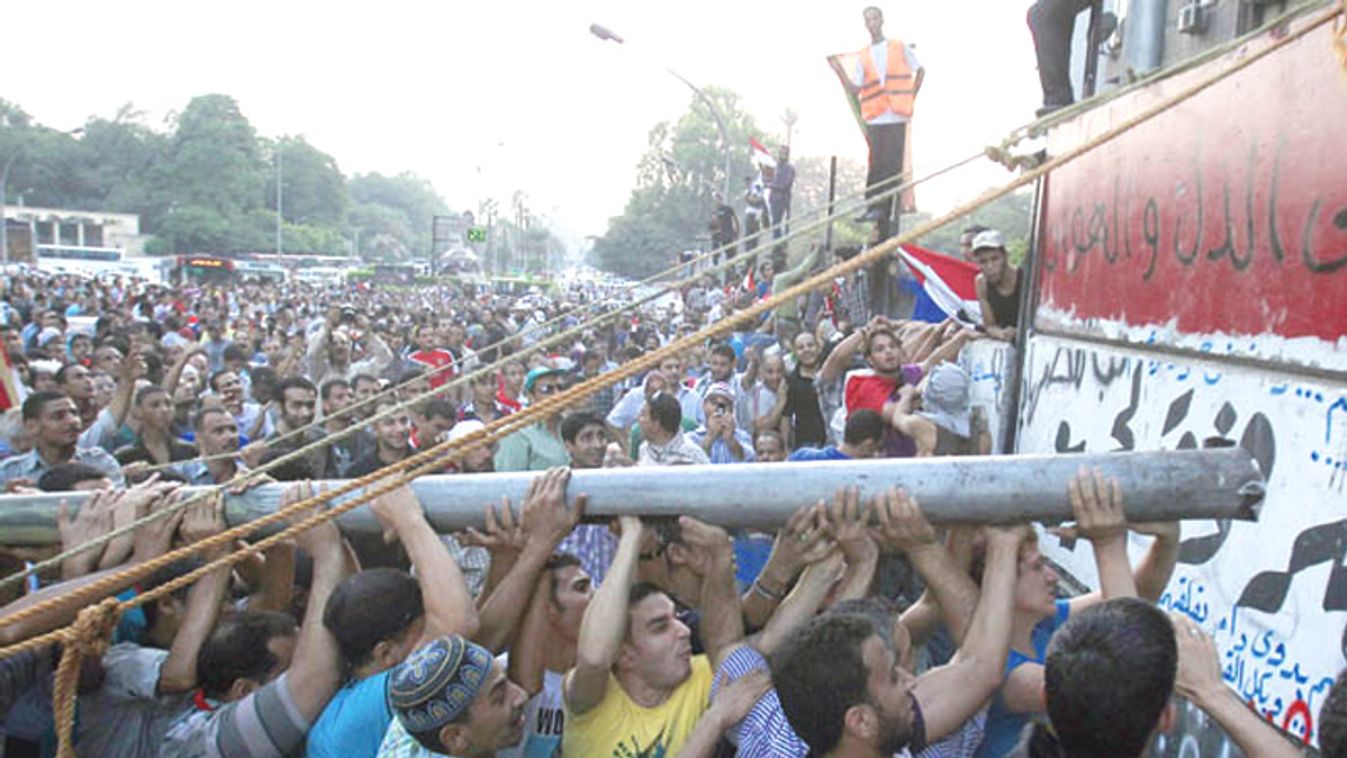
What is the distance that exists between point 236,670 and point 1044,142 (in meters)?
5.14

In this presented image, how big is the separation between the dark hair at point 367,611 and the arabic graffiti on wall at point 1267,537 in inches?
90.7

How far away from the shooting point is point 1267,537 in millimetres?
3250

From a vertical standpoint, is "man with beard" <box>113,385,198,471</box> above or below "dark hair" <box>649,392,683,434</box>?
below

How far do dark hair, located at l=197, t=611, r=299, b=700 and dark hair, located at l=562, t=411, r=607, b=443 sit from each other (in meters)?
2.62

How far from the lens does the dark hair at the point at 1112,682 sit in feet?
6.77

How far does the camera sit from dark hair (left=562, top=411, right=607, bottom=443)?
548 cm

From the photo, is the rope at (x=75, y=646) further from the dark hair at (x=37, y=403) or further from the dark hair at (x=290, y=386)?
the dark hair at (x=290, y=386)

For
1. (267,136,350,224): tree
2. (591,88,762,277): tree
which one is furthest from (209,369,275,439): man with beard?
(267,136,350,224): tree

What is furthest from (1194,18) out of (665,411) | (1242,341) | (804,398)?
(665,411)

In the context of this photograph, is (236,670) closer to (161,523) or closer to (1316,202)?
(161,523)

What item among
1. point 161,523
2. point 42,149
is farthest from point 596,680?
point 42,149

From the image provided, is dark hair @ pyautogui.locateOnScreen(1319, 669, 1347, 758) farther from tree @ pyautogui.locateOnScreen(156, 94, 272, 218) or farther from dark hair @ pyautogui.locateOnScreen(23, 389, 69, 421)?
tree @ pyautogui.locateOnScreen(156, 94, 272, 218)

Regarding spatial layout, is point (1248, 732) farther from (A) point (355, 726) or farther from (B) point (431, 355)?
(B) point (431, 355)

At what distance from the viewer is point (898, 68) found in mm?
9797
